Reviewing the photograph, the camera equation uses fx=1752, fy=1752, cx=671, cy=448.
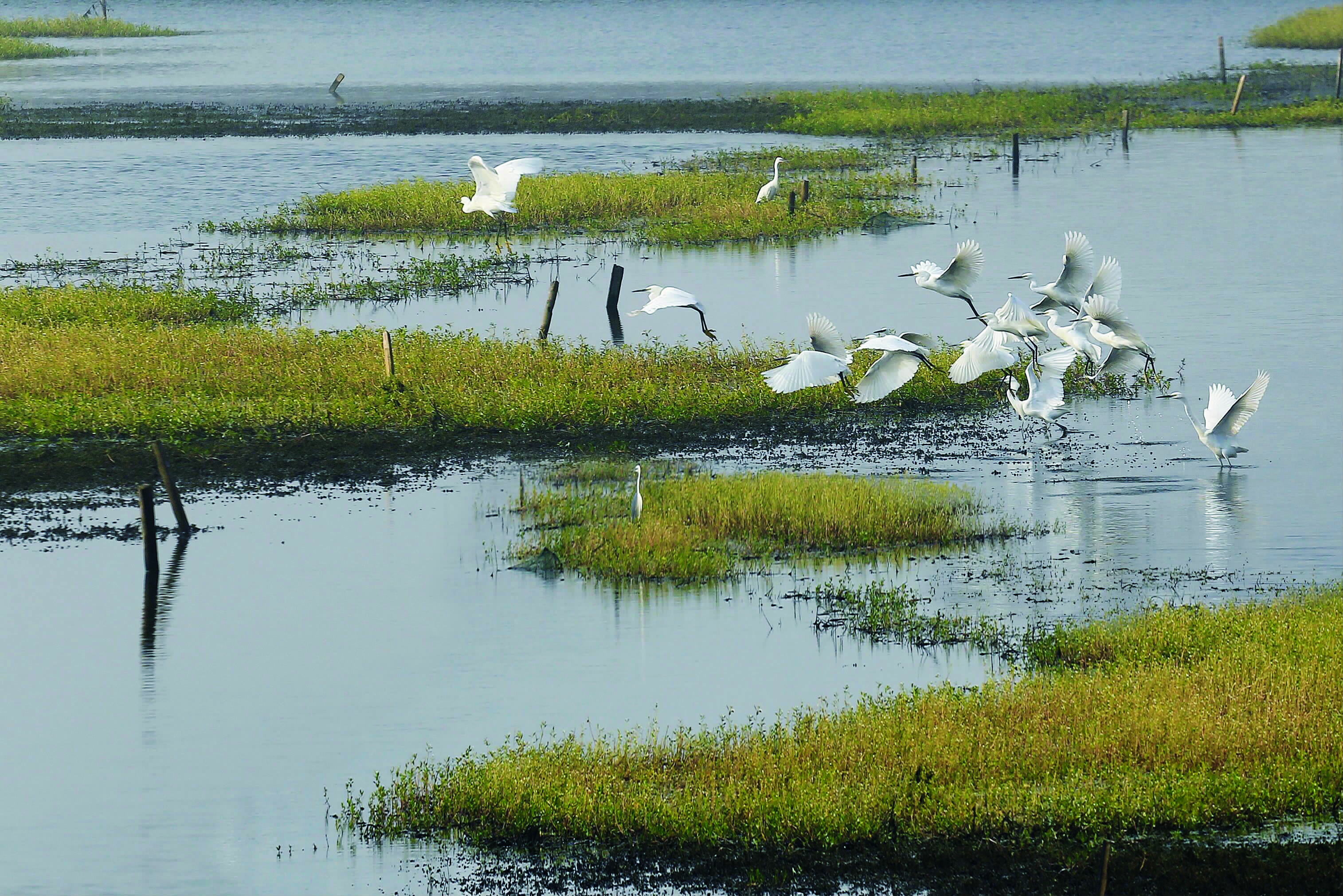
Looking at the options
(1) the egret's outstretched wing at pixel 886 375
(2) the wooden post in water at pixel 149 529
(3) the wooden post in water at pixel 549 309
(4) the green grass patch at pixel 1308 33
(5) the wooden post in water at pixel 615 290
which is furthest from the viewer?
(4) the green grass patch at pixel 1308 33

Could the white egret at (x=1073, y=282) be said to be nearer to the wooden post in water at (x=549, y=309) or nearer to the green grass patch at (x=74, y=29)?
the wooden post in water at (x=549, y=309)

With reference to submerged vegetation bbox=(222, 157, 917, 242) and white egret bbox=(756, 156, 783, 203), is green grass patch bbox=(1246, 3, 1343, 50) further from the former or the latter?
white egret bbox=(756, 156, 783, 203)

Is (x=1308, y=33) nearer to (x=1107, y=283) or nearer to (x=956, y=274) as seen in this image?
(x=1107, y=283)

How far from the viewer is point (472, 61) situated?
3935 inches

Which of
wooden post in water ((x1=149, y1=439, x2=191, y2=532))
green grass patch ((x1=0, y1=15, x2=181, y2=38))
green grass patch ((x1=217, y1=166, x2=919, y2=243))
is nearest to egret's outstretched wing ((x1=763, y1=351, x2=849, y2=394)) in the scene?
wooden post in water ((x1=149, y1=439, x2=191, y2=532))

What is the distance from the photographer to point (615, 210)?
37.6 meters

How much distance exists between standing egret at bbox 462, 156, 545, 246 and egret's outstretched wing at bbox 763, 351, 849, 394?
641 cm

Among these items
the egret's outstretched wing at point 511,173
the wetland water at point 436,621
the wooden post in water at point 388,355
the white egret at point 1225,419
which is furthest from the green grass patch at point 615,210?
the white egret at point 1225,419

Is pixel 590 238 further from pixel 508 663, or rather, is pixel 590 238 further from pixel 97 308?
pixel 508 663

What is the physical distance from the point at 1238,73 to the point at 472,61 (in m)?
47.0

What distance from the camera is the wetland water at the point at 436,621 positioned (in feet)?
37.9

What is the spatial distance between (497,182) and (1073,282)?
30.7 feet

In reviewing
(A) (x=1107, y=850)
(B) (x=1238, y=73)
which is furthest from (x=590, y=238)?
(B) (x=1238, y=73)

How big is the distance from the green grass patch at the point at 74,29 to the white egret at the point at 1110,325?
335ft
